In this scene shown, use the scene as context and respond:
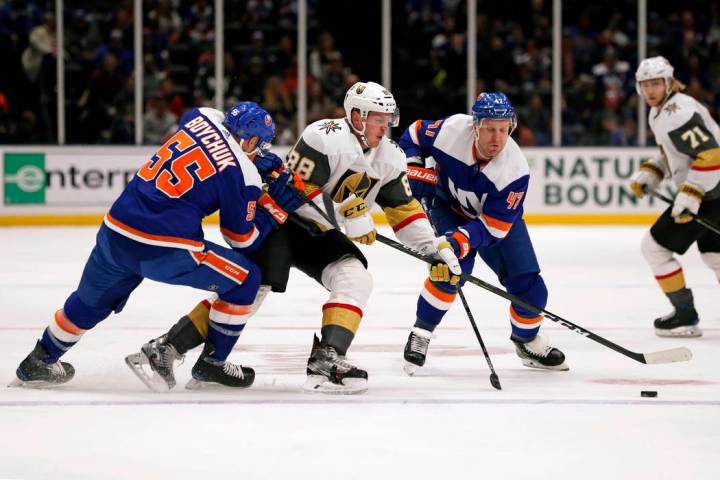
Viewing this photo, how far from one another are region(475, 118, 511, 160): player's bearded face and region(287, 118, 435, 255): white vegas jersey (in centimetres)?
37

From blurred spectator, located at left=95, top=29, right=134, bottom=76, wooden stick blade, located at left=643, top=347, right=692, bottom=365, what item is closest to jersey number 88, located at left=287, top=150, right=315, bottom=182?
wooden stick blade, located at left=643, top=347, right=692, bottom=365

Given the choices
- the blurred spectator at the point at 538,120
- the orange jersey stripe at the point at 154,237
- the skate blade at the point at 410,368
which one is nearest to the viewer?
the orange jersey stripe at the point at 154,237

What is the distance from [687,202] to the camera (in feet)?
A: 17.9

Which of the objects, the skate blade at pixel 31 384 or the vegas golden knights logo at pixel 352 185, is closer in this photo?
the skate blade at pixel 31 384

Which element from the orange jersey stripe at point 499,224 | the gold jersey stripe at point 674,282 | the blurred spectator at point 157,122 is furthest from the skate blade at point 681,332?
the blurred spectator at point 157,122

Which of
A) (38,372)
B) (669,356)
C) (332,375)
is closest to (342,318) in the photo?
(332,375)

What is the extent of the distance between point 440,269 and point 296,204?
24.3 inches

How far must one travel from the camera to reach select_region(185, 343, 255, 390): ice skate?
13.1ft

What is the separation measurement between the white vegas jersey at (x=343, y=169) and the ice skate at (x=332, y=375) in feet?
1.49

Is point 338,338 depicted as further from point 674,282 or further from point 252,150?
point 674,282

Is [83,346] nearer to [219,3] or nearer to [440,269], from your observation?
[440,269]

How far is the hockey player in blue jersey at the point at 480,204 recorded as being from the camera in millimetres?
4449

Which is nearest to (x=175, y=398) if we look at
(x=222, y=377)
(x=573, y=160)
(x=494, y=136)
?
(x=222, y=377)

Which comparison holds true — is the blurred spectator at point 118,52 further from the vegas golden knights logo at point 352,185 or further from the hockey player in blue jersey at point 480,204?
the vegas golden knights logo at point 352,185
